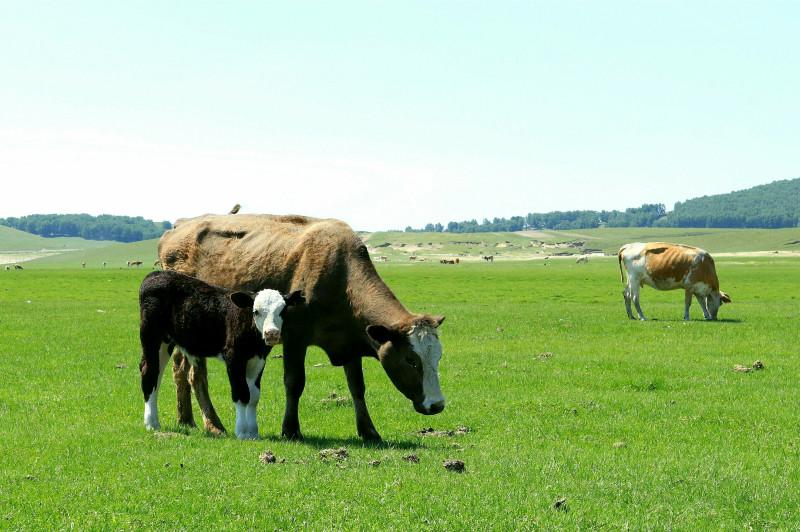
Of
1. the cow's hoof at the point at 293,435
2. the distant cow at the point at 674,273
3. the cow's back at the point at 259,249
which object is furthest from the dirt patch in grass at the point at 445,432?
the distant cow at the point at 674,273

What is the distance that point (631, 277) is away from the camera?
34844 mm

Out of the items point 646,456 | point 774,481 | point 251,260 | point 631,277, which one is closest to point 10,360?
point 251,260

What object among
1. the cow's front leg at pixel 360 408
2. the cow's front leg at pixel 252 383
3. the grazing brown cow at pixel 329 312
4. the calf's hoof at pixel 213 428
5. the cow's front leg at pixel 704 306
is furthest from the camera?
the cow's front leg at pixel 704 306

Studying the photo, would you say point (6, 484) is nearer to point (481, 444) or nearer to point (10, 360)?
point (481, 444)

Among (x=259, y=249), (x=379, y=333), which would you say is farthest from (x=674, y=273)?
(x=379, y=333)

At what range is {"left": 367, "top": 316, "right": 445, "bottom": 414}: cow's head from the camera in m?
10.9

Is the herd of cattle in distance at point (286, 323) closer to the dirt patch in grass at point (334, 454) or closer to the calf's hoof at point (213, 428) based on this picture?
the calf's hoof at point (213, 428)

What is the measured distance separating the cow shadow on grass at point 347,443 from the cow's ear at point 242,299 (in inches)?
76.2

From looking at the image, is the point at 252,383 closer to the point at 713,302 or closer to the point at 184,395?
the point at 184,395

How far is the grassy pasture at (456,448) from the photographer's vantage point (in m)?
8.20

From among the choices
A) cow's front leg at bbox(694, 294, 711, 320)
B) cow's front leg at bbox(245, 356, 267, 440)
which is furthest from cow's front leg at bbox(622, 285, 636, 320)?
cow's front leg at bbox(245, 356, 267, 440)

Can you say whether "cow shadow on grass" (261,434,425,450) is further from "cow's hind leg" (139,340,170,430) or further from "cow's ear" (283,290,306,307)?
"cow's ear" (283,290,306,307)

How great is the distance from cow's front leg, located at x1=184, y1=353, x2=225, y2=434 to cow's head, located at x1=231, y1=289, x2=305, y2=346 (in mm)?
1496

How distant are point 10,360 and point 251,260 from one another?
10.6 metres
